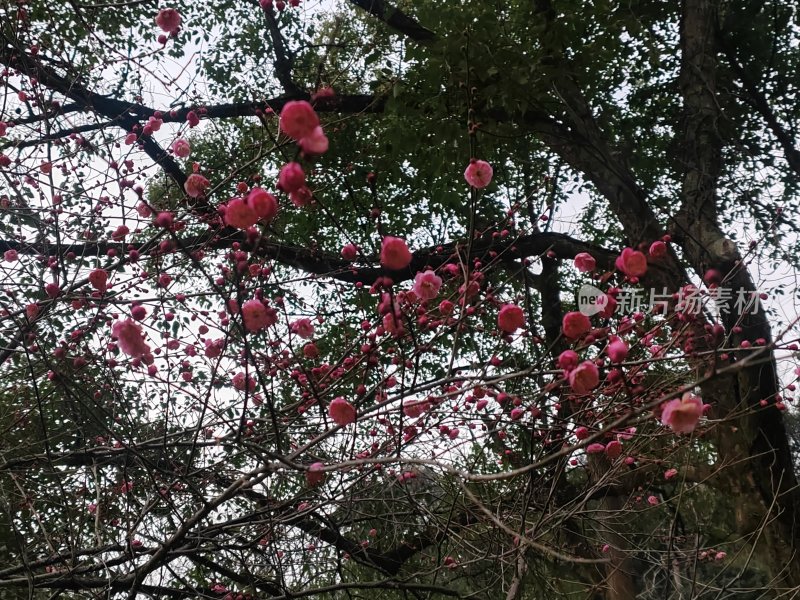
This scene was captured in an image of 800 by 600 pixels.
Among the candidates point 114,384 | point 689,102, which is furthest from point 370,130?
point 114,384

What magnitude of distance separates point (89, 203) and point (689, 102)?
4.83 meters

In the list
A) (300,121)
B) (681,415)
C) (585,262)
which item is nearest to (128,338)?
(300,121)

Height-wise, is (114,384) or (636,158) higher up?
(636,158)

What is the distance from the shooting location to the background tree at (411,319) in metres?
1.98

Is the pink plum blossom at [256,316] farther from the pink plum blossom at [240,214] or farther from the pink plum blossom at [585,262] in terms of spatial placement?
the pink plum blossom at [585,262]

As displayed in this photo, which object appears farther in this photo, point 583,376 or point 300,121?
point 583,376

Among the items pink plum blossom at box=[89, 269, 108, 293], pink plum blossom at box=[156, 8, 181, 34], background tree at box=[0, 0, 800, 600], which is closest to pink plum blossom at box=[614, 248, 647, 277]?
background tree at box=[0, 0, 800, 600]

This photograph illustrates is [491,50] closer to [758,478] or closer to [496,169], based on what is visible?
[496,169]

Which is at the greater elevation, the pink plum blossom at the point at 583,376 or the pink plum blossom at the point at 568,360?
the pink plum blossom at the point at 568,360

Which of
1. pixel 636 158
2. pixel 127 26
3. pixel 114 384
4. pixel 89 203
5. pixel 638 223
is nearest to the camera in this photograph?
pixel 114 384

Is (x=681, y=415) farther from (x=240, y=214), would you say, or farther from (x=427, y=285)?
(x=240, y=214)

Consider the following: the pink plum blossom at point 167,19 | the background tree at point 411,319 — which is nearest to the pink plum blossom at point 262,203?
the background tree at point 411,319

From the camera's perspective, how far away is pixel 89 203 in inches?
127

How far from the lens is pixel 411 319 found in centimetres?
199
